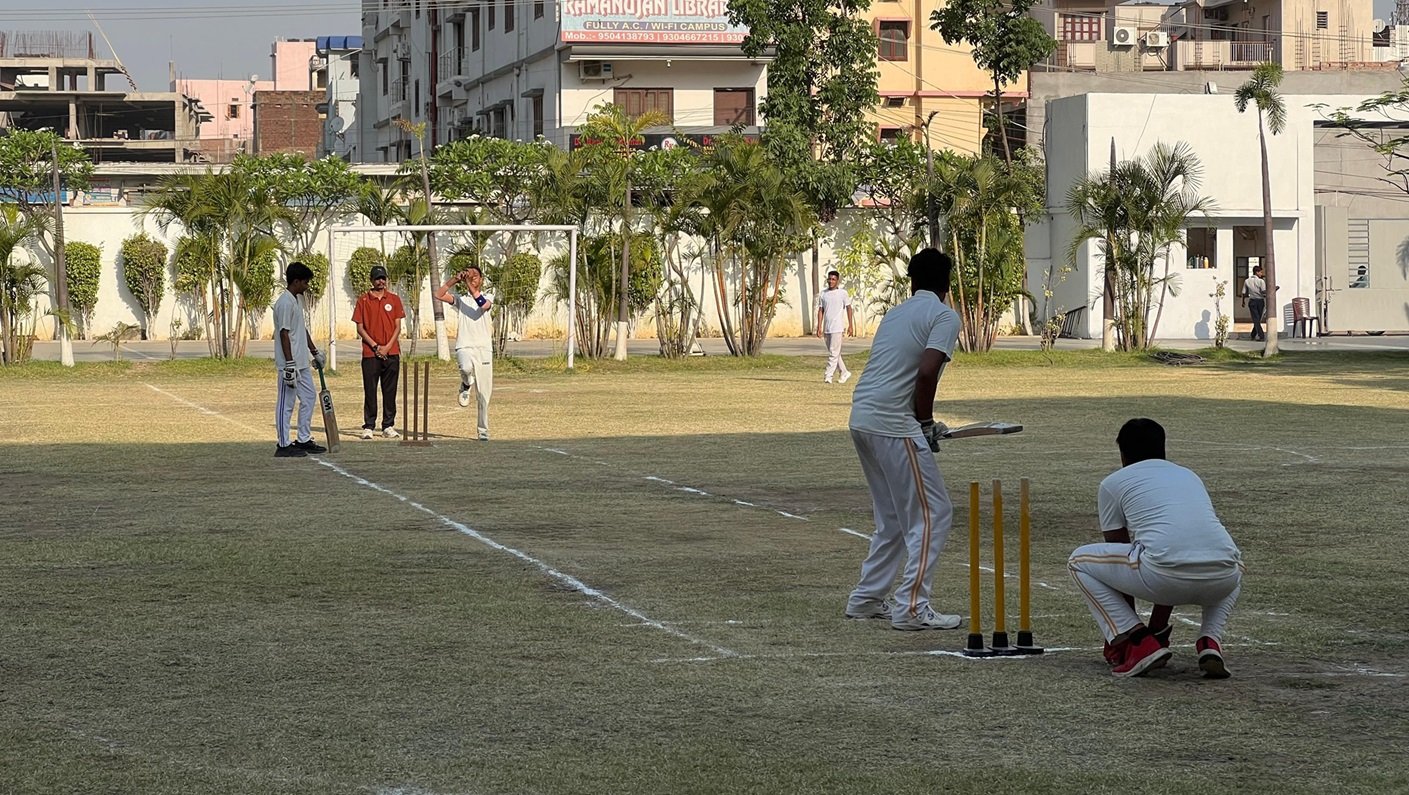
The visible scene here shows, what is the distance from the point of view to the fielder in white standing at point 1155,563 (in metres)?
7.64

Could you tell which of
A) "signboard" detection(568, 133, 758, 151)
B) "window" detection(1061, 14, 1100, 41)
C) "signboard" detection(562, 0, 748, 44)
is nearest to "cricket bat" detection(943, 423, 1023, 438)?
"signboard" detection(568, 133, 758, 151)

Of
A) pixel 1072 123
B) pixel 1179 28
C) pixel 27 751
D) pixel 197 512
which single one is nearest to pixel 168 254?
pixel 1072 123

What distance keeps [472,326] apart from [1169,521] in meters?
13.2

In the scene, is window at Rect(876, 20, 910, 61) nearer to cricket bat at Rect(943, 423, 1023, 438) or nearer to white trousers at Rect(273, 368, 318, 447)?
white trousers at Rect(273, 368, 318, 447)

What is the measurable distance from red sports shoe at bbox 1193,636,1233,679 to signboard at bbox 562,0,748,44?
172ft

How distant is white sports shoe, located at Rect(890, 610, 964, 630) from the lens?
29.2 ft

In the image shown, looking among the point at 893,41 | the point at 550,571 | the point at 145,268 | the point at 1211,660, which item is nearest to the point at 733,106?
the point at 893,41

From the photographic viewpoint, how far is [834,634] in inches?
348

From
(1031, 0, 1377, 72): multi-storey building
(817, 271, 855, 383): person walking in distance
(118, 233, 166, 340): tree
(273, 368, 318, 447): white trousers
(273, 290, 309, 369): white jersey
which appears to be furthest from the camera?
(1031, 0, 1377, 72): multi-storey building

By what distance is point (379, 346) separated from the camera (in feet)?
66.4

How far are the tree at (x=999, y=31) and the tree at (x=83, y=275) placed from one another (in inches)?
948

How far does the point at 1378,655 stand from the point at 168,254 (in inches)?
1527

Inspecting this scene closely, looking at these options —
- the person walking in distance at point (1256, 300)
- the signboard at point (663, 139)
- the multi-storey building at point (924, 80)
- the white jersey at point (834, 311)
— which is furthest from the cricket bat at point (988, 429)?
the multi-storey building at point (924, 80)

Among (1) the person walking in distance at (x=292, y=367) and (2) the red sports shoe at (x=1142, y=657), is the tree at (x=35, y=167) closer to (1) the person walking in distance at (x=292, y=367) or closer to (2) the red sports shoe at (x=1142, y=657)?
(1) the person walking in distance at (x=292, y=367)
